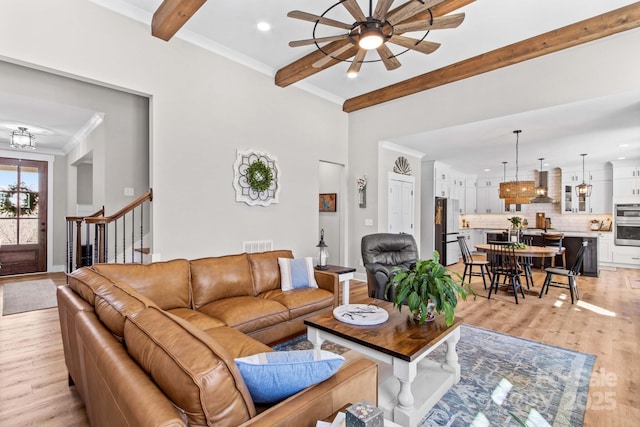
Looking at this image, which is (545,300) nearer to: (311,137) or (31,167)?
(311,137)

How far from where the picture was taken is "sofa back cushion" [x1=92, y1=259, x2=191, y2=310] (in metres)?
2.51

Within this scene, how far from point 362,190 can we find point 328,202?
0.93 m

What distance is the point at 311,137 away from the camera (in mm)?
5590

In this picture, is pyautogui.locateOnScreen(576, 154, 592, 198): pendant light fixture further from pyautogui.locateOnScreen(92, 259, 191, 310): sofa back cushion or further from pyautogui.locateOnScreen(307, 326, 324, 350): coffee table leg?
pyautogui.locateOnScreen(92, 259, 191, 310): sofa back cushion

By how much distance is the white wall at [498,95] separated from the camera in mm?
3570

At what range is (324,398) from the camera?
3.68ft

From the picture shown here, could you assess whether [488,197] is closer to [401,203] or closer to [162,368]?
[401,203]

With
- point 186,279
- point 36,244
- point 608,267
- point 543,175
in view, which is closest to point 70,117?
point 36,244

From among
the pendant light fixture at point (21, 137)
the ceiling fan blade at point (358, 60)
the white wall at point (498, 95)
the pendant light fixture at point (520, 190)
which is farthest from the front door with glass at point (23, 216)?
the pendant light fixture at point (520, 190)

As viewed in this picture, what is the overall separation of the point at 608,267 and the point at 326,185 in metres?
7.27

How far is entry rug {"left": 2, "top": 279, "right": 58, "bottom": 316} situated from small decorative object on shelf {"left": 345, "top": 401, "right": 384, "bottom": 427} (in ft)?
16.7

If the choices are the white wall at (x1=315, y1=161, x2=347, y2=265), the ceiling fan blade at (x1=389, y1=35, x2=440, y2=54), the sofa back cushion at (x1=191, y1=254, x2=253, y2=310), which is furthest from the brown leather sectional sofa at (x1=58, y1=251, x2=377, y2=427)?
the white wall at (x1=315, y1=161, x2=347, y2=265)

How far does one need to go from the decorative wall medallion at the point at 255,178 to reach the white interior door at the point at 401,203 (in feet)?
8.13

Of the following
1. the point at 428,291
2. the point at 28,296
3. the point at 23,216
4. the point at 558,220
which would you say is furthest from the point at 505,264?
the point at 23,216
